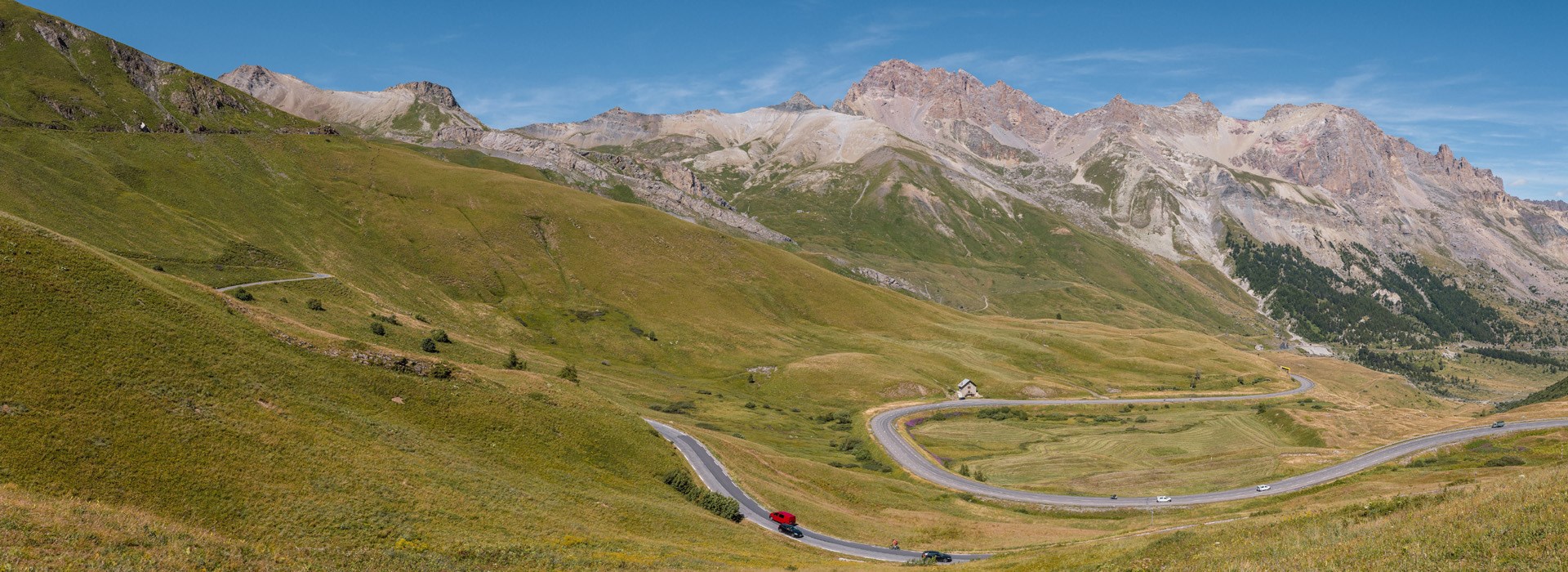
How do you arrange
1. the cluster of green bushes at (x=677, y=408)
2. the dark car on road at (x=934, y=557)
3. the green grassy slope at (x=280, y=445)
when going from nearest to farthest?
the green grassy slope at (x=280, y=445), the dark car on road at (x=934, y=557), the cluster of green bushes at (x=677, y=408)

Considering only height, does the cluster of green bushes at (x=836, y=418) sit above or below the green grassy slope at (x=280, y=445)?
below

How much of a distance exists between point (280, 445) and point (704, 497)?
35876 millimetres

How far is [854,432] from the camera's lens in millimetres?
151375

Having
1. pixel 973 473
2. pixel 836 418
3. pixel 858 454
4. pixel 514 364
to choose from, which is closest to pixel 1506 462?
pixel 973 473

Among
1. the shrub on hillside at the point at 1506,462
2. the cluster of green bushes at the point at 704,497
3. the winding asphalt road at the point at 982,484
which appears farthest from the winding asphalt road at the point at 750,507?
the shrub on hillside at the point at 1506,462

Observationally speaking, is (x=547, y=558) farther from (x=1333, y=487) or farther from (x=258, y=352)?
(x=1333, y=487)

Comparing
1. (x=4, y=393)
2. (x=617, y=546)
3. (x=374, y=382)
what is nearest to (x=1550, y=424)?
(x=617, y=546)

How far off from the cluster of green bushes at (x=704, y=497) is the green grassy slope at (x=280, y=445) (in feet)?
10.1

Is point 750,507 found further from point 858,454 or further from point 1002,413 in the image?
point 1002,413

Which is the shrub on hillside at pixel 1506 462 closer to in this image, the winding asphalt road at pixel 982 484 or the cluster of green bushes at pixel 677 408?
the winding asphalt road at pixel 982 484

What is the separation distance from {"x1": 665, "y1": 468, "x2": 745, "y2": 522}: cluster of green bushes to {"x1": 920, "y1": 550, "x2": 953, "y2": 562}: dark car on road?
17.4 m

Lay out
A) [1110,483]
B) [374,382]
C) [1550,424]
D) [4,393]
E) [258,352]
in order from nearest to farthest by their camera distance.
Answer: [4,393]
[258,352]
[374,382]
[1110,483]
[1550,424]

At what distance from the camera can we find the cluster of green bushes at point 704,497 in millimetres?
69750

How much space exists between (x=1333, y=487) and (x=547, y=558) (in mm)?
91778
